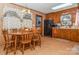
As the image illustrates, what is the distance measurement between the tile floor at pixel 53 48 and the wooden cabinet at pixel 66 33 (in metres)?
0.09

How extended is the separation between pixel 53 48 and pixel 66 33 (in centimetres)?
42

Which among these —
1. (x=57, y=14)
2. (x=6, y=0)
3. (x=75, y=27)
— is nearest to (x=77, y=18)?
(x=75, y=27)

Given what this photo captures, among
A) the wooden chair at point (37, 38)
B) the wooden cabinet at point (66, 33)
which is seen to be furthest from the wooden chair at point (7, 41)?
the wooden cabinet at point (66, 33)

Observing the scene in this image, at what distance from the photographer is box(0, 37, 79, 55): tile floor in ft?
7.54

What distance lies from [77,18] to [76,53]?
2.37ft

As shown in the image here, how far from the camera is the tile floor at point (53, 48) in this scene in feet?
7.54

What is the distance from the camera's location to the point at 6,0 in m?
2.31

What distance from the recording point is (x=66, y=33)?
7.66ft

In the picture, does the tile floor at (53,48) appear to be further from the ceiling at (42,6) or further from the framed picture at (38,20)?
the ceiling at (42,6)

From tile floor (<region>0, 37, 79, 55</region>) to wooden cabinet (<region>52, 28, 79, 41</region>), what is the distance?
3.4 inches

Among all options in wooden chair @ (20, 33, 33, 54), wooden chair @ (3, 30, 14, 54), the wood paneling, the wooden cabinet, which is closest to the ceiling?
the wood paneling

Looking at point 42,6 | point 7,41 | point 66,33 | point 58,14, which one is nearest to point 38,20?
point 42,6

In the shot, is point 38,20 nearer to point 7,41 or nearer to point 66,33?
point 66,33

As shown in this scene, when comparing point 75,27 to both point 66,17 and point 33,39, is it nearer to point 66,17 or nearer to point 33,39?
point 66,17
